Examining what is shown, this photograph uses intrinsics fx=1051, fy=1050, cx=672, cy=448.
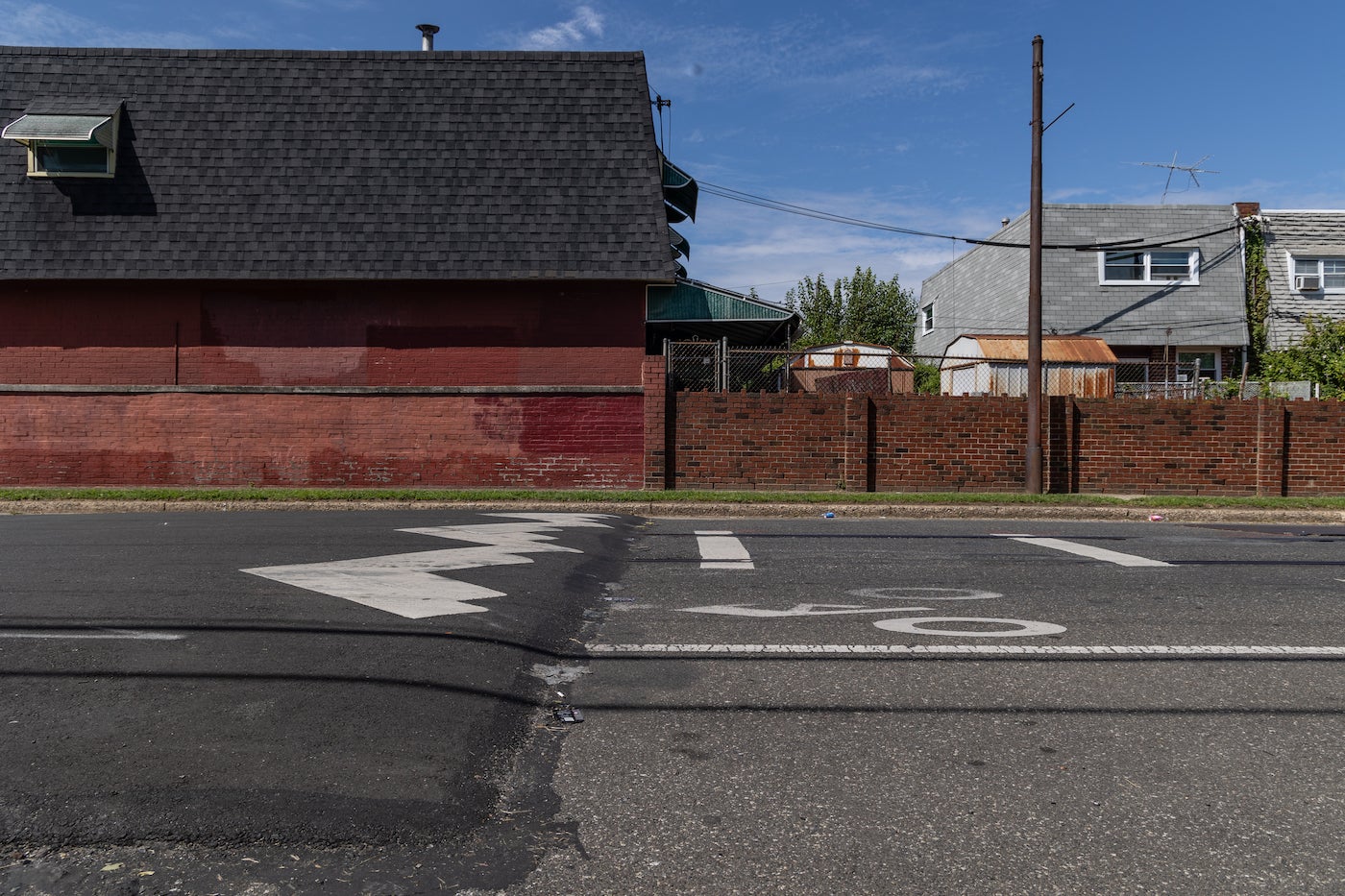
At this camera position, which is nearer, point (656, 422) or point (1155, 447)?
point (656, 422)

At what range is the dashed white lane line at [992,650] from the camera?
573 centimetres

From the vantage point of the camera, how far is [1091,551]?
33.5 feet

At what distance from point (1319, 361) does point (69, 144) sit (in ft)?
82.1

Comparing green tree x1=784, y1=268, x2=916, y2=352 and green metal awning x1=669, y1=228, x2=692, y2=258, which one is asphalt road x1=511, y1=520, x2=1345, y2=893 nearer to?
green metal awning x1=669, y1=228, x2=692, y2=258

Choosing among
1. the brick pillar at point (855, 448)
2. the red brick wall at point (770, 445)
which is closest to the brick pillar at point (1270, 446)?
the brick pillar at point (855, 448)

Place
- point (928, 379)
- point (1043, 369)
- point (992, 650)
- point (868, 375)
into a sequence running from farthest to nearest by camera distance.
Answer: point (928, 379), point (1043, 369), point (868, 375), point (992, 650)

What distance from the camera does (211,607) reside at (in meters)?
6.05

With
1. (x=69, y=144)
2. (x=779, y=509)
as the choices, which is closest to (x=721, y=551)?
(x=779, y=509)

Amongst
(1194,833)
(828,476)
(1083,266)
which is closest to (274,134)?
(828,476)

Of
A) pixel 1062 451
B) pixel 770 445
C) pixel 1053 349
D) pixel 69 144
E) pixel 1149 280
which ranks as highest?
pixel 69 144

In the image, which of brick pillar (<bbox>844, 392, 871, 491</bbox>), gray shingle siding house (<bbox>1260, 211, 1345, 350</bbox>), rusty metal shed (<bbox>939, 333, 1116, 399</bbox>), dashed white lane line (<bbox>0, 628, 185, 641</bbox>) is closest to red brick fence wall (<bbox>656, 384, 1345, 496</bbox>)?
brick pillar (<bbox>844, 392, 871, 491</bbox>)

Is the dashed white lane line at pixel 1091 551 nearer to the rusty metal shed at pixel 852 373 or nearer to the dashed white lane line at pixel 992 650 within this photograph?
the dashed white lane line at pixel 992 650

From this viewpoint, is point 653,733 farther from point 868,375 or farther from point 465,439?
point 868,375

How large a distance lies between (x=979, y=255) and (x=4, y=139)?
26796 millimetres
